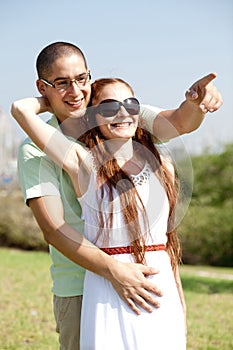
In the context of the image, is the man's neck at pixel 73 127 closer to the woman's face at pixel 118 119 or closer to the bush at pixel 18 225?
the woman's face at pixel 118 119

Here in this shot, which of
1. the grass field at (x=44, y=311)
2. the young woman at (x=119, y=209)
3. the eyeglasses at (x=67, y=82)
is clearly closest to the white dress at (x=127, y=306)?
the young woman at (x=119, y=209)

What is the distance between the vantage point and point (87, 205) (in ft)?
7.61

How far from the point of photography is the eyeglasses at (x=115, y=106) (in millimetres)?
2336

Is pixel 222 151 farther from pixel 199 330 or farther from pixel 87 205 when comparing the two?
pixel 87 205

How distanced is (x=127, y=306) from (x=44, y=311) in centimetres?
428

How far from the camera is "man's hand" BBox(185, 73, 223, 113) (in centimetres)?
222

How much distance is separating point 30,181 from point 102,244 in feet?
1.12

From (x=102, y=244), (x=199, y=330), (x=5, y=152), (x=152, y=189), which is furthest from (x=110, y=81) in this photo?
(x=5, y=152)

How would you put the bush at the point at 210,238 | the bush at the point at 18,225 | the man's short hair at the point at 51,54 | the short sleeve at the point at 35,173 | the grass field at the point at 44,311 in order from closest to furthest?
the short sleeve at the point at 35,173 → the man's short hair at the point at 51,54 → the grass field at the point at 44,311 → the bush at the point at 18,225 → the bush at the point at 210,238

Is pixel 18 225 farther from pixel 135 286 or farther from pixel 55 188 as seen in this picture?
pixel 135 286

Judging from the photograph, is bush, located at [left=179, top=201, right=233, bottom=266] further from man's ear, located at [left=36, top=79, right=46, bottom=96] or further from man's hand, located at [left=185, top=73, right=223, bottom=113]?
man's hand, located at [left=185, top=73, right=223, bottom=113]

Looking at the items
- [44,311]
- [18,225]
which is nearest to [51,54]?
[44,311]

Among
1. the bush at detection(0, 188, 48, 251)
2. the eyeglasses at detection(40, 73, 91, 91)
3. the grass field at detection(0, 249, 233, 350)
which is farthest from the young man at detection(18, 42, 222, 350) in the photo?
the bush at detection(0, 188, 48, 251)

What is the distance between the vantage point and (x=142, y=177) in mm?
2354
